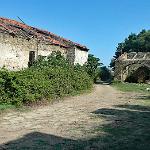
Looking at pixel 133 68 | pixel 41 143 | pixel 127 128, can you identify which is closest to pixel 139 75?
pixel 133 68

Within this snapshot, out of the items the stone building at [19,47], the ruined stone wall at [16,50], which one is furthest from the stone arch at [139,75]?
the ruined stone wall at [16,50]

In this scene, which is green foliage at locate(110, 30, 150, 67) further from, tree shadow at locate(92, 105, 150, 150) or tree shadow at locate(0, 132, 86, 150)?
tree shadow at locate(0, 132, 86, 150)

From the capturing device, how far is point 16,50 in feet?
77.3

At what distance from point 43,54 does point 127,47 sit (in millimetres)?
52352

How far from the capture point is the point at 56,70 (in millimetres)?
21516

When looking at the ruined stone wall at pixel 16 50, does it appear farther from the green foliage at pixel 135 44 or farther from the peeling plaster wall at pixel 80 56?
the green foliage at pixel 135 44

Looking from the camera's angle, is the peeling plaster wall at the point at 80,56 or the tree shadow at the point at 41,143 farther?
the peeling plaster wall at the point at 80,56

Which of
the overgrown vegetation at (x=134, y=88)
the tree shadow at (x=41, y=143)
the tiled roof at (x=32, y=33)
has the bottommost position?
the tree shadow at (x=41, y=143)

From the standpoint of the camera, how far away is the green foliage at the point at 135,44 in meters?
72.5

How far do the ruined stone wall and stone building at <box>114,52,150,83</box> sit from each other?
21.5m

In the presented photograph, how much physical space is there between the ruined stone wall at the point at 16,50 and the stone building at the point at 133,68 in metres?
21.5

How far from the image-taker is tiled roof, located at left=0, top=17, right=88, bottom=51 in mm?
24638

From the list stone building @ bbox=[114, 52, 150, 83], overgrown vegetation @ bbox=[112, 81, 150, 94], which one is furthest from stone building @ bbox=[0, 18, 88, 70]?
stone building @ bbox=[114, 52, 150, 83]

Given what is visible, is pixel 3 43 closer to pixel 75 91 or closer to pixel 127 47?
pixel 75 91
